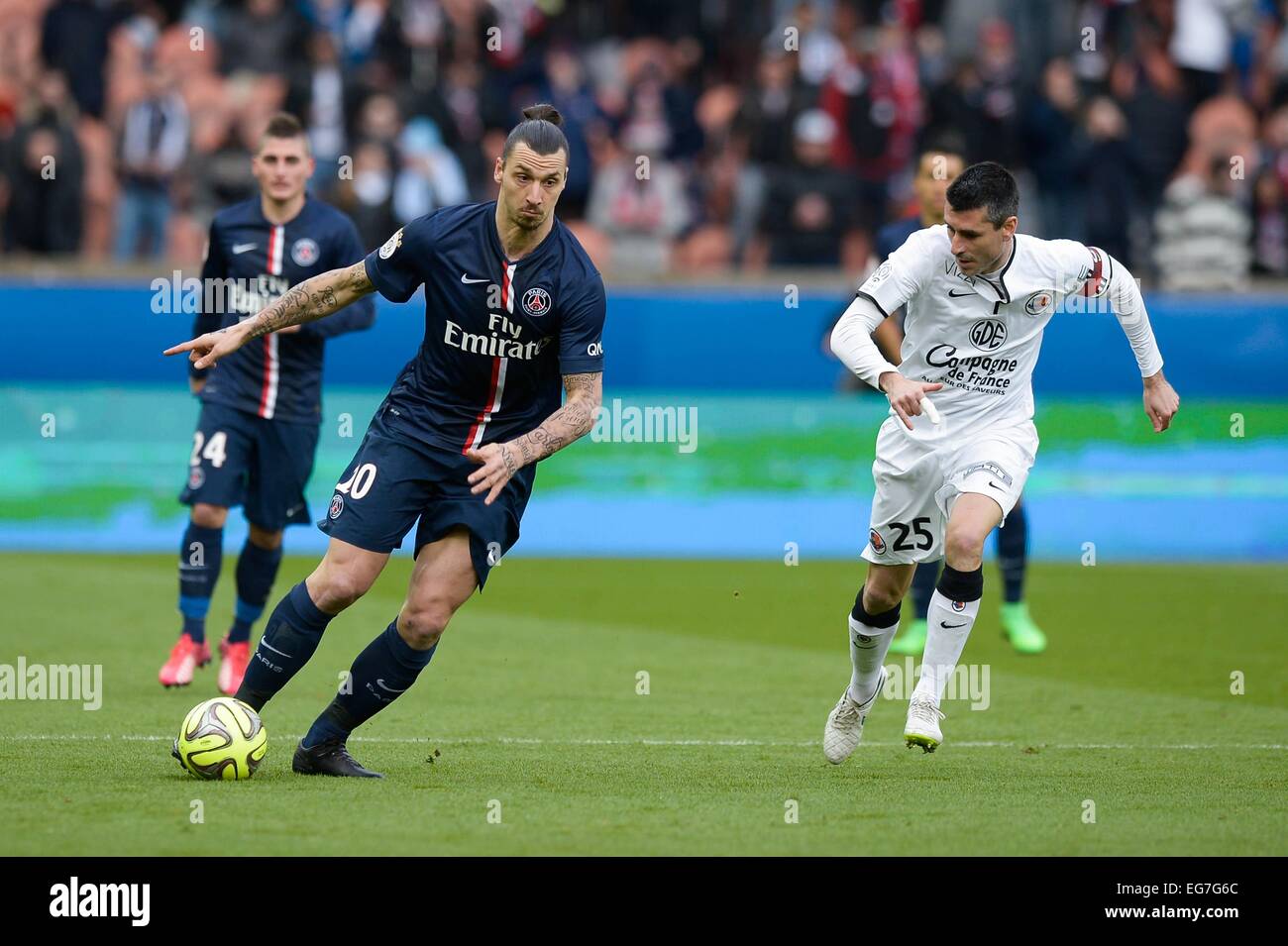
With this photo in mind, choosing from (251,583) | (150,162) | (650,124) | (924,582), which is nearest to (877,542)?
(924,582)

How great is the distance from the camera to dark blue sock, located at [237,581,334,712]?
25.0ft

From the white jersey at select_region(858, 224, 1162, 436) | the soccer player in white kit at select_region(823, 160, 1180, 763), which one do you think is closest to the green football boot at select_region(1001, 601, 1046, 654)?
the soccer player in white kit at select_region(823, 160, 1180, 763)

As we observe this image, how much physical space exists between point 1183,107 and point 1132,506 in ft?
19.7

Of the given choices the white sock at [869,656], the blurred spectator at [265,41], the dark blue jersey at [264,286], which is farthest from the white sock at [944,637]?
the blurred spectator at [265,41]

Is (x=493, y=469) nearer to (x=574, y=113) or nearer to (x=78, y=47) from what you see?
(x=574, y=113)

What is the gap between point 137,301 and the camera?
57.2 ft

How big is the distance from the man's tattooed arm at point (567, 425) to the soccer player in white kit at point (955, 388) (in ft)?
4.04

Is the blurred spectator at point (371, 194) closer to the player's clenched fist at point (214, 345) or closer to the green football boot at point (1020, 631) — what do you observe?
the green football boot at point (1020, 631)

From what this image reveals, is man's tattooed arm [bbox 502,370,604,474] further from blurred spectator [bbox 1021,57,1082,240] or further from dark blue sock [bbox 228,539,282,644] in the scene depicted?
blurred spectator [bbox 1021,57,1082,240]

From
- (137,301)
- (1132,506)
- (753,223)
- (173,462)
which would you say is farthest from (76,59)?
(1132,506)

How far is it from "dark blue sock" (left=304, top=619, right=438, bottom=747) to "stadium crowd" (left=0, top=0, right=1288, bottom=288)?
37.7ft
